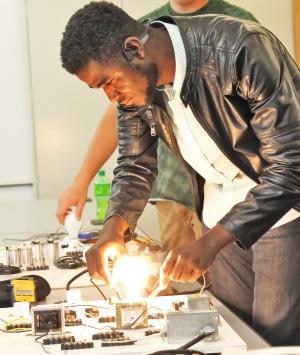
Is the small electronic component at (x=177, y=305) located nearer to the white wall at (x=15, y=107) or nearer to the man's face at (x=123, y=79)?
the man's face at (x=123, y=79)

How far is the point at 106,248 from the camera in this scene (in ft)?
6.02

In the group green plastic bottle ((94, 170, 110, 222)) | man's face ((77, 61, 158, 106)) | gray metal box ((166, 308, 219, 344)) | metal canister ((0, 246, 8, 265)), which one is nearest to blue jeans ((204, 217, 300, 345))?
gray metal box ((166, 308, 219, 344))

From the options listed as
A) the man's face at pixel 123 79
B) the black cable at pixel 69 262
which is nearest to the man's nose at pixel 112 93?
the man's face at pixel 123 79

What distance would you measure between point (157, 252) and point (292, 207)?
32.1 inches

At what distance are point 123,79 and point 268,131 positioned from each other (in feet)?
1.12

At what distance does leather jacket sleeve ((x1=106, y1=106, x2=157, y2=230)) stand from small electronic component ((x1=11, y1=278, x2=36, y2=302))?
29 cm

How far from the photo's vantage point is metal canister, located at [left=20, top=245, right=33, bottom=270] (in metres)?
2.38

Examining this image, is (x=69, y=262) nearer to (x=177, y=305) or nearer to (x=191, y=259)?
(x=177, y=305)

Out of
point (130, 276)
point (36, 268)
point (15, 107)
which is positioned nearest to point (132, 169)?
point (130, 276)

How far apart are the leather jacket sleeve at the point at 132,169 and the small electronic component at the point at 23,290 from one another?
287 millimetres

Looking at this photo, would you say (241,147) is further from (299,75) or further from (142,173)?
(142,173)

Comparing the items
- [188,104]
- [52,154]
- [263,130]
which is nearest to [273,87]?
[263,130]

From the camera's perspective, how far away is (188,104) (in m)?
1.66

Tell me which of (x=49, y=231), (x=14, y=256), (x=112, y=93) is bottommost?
(x=49, y=231)
